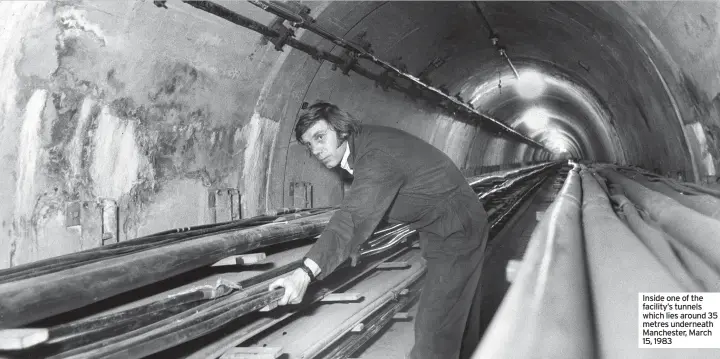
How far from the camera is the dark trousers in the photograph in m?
3.10

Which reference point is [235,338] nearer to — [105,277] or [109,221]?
[105,277]

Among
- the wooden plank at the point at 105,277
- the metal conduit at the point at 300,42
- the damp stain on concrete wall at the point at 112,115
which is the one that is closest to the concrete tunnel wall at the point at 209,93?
the damp stain on concrete wall at the point at 112,115

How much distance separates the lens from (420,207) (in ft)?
10.1

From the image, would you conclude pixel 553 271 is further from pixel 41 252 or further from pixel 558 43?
pixel 558 43

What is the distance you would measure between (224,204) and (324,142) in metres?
3.33

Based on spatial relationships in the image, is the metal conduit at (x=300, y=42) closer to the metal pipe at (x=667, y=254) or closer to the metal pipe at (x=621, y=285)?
the metal pipe at (x=667, y=254)

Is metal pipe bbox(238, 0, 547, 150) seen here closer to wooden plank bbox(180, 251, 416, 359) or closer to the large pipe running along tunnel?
the large pipe running along tunnel

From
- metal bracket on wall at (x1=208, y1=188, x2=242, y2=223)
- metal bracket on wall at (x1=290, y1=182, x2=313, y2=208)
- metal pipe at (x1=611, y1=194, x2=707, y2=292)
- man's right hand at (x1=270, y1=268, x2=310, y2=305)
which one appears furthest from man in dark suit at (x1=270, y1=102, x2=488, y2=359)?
metal bracket on wall at (x1=290, y1=182, x2=313, y2=208)

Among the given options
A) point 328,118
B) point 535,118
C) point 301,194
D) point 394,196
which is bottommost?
point 301,194

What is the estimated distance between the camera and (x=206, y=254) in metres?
2.87

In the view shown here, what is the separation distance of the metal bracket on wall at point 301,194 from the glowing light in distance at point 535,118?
13979 mm

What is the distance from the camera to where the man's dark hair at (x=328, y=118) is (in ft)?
9.12

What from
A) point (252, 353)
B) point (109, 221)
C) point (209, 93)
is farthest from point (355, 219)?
point (209, 93)

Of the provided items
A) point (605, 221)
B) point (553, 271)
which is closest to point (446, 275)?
point (605, 221)
